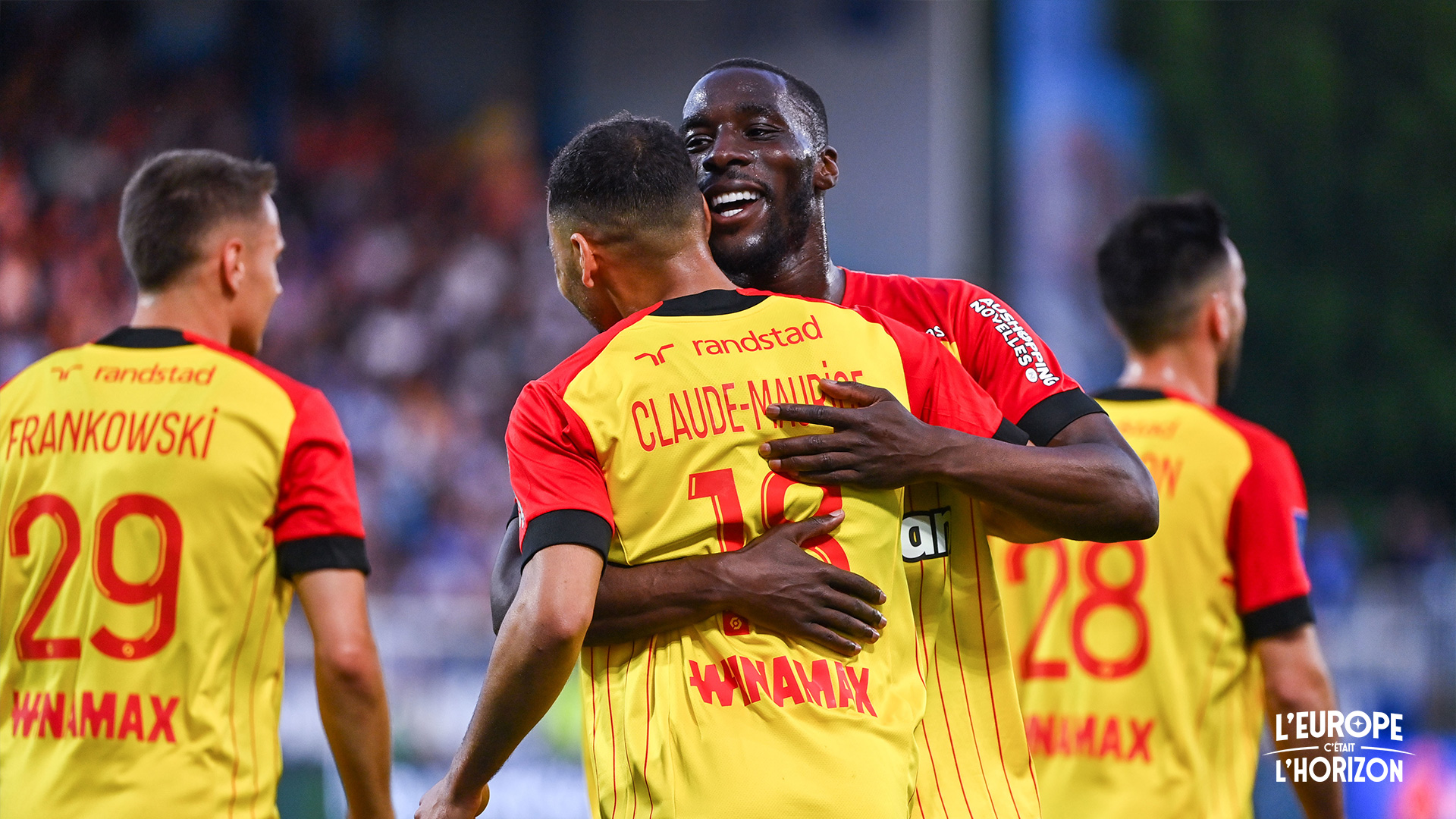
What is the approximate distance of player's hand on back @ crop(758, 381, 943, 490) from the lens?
273cm

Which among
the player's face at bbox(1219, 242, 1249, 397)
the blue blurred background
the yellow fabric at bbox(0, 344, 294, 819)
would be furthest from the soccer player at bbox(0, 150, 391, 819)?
the blue blurred background

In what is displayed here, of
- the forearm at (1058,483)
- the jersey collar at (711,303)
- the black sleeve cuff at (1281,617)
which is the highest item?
the jersey collar at (711,303)

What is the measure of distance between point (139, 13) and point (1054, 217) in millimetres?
9993

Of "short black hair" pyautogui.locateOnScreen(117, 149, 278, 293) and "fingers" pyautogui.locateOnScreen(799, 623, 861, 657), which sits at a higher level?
"short black hair" pyautogui.locateOnScreen(117, 149, 278, 293)

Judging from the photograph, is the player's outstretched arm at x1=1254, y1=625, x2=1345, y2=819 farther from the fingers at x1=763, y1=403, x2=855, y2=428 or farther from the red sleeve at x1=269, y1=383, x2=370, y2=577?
the red sleeve at x1=269, y1=383, x2=370, y2=577

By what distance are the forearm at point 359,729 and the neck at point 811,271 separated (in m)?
1.42

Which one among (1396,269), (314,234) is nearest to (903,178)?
(314,234)

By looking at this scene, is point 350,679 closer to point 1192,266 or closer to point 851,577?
point 851,577

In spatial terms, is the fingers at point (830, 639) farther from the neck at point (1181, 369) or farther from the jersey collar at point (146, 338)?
the neck at point (1181, 369)

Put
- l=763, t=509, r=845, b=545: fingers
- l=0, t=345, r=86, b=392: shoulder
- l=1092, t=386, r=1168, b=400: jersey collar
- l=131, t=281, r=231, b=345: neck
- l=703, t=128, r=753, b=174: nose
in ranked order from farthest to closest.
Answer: l=1092, t=386, r=1168, b=400: jersey collar
l=131, t=281, r=231, b=345: neck
l=0, t=345, r=86, b=392: shoulder
l=703, t=128, r=753, b=174: nose
l=763, t=509, r=845, b=545: fingers

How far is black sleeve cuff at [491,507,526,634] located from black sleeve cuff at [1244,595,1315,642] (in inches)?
90.9

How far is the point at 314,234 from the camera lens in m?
14.3

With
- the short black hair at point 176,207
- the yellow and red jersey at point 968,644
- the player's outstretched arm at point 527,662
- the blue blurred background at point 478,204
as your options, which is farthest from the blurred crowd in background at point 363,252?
the player's outstretched arm at point 527,662

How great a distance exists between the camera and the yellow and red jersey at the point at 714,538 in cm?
265
